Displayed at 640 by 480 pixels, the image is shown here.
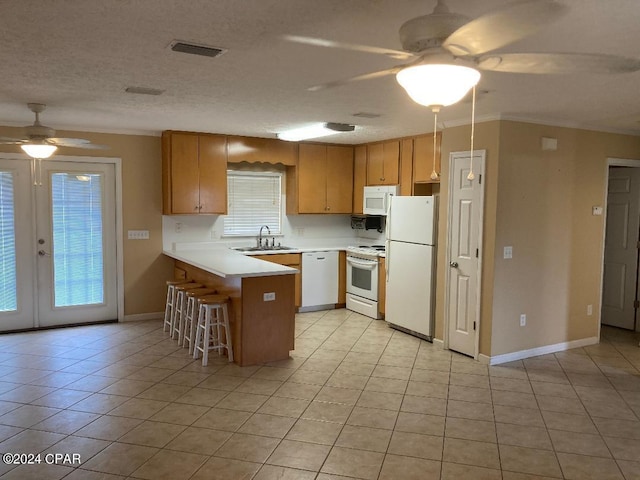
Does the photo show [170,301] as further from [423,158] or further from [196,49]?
[196,49]

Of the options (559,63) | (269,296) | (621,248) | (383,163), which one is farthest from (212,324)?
(621,248)

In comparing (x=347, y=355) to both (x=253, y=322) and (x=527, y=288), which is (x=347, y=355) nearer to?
(x=253, y=322)

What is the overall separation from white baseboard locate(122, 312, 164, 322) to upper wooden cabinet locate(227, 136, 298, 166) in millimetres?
2160

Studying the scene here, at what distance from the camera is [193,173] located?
238 inches

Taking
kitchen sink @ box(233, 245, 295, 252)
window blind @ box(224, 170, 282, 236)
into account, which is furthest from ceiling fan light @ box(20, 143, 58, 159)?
kitchen sink @ box(233, 245, 295, 252)

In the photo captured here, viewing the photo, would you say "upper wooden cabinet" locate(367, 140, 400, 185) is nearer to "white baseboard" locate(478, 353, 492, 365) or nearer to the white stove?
the white stove

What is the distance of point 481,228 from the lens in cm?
468

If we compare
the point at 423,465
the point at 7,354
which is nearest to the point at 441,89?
the point at 423,465

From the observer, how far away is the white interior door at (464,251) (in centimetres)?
473

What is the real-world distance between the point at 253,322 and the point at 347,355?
3.39 feet

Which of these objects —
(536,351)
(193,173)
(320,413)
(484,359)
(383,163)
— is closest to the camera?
(320,413)

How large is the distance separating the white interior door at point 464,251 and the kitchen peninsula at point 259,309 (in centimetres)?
163

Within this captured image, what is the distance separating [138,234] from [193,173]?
102cm

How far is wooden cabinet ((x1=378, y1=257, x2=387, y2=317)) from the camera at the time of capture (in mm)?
6251
